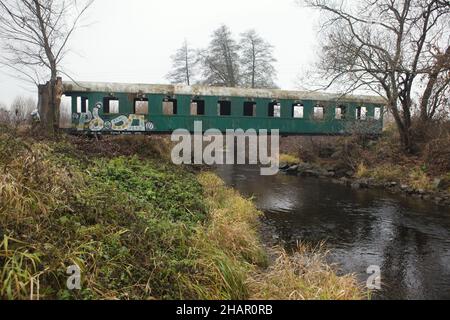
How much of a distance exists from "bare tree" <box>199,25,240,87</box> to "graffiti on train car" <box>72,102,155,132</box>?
18.6 metres

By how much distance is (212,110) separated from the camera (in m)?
19.8

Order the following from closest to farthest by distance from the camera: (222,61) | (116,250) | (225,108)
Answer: (116,250) < (225,108) < (222,61)

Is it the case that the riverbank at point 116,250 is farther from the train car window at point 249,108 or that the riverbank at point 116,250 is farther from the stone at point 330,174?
the train car window at point 249,108

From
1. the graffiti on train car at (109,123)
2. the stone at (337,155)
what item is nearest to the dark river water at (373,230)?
the stone at (337,155)

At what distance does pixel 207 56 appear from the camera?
37.1 meters

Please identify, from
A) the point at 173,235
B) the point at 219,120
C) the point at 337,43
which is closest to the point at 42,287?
the point at 173,235

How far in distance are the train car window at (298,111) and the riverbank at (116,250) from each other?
15.4 metres

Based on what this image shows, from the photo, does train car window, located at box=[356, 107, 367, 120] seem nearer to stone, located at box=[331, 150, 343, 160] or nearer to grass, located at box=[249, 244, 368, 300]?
stone, located at box=[331, 150, 343, 160]

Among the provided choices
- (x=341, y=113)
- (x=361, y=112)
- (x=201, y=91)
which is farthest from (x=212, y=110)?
(x=361, y=112)

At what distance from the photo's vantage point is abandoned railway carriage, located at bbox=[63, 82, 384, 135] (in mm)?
18078

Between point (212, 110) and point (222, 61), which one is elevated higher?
point (222, 61)

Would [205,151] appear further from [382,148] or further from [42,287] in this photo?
[42,287]

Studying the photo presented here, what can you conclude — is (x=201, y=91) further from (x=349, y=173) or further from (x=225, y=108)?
(x=349, y=173)

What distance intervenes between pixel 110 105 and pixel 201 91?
466cm
